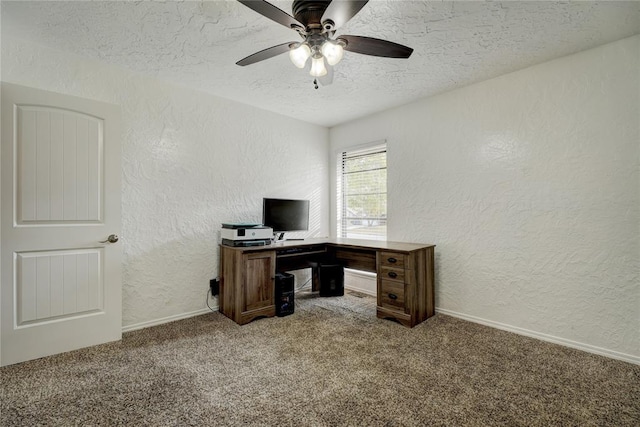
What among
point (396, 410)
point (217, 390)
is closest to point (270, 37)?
point (217, 390)

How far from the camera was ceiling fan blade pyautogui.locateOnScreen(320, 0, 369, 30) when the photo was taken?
1.45 meters

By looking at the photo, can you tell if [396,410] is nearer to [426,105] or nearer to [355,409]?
[355,409]

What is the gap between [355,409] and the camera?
5.38 ft

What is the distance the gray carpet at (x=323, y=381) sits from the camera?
159 cm

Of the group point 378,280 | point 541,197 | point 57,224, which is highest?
point 541,197

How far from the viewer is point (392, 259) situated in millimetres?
2951

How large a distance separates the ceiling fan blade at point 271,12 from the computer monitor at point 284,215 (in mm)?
2067

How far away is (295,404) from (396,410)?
57 centimetres

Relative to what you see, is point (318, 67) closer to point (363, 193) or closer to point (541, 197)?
point (541, 197)

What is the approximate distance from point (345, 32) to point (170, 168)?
2090 millimetres

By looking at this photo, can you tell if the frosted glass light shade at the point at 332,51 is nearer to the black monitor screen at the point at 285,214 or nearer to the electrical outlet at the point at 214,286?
the black monitor screen at the point at 285,214

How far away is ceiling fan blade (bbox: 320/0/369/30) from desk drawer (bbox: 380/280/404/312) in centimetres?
227

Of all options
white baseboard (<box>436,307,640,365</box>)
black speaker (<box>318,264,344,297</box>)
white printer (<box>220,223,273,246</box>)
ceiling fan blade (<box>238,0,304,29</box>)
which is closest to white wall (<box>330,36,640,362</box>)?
white baseboard (<box>436,307,640,365</box>)

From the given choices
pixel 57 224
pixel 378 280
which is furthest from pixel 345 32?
pixel 57 224
